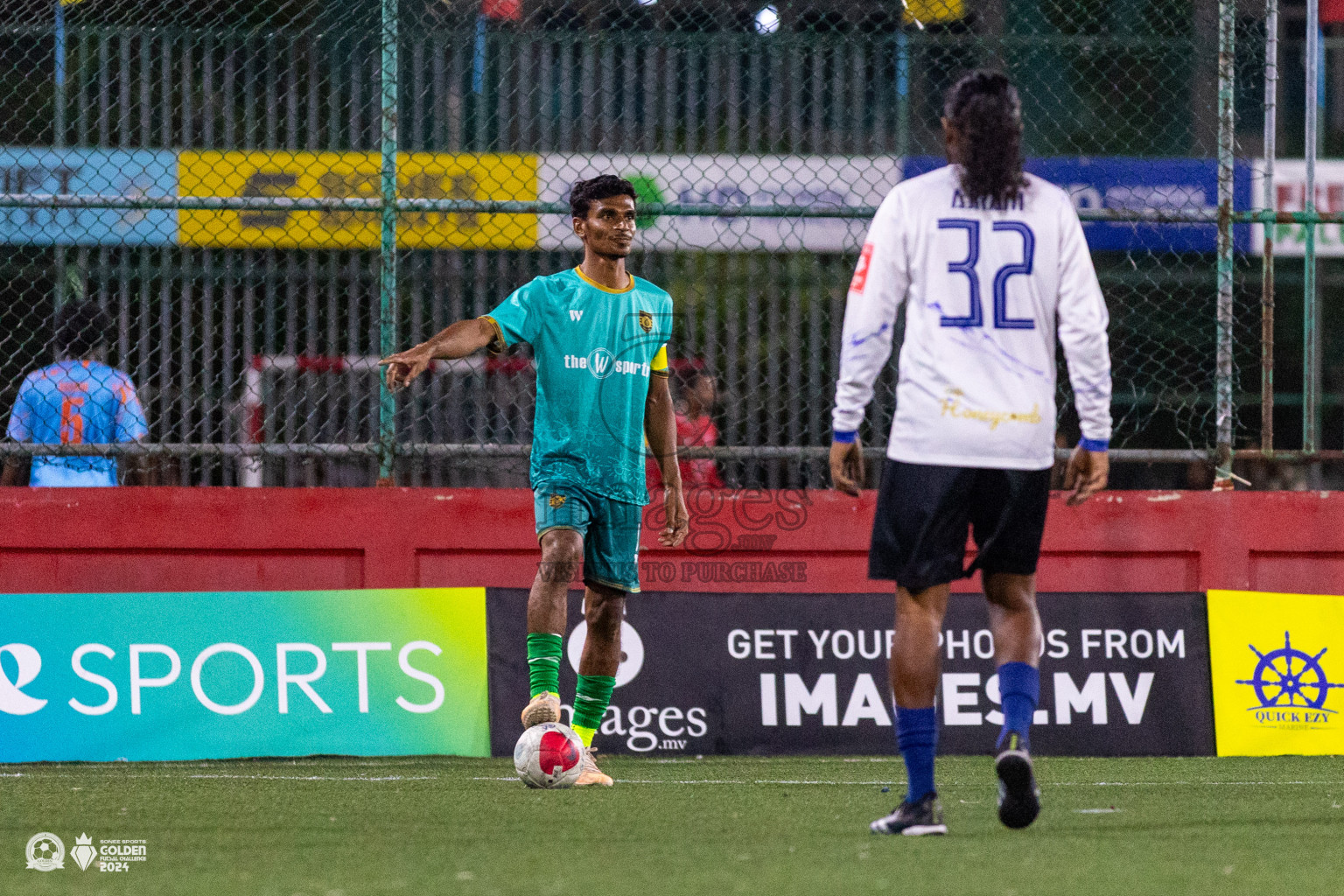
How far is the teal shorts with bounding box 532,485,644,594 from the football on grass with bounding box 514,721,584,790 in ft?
1.90

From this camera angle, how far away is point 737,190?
8.34 metres

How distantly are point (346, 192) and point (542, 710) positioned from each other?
3386 mm

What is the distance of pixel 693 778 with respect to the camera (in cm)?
639

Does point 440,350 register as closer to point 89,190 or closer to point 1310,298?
point 89,190

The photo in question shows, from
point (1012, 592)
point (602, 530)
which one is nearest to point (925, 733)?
point (1012, 592)

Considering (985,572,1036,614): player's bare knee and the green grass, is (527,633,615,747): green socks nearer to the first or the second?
the green grass

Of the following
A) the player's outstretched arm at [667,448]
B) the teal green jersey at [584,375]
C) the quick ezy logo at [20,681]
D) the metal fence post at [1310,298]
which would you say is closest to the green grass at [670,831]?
the quick ezy logo at [20,681]

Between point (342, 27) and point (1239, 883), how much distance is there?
601 centimetres

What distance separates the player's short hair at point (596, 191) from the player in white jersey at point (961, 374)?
5.94 feet

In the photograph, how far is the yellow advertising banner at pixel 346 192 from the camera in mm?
8125

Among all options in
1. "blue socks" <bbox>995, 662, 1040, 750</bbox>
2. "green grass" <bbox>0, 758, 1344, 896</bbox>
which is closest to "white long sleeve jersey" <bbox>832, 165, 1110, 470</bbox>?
"blue socks" <bbox>995, 662, 1040, 750</bbox>

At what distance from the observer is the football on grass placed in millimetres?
5738

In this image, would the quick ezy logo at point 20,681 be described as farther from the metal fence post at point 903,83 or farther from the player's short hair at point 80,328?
the metal fence post at point 903,83

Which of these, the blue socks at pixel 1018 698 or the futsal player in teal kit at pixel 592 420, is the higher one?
the futsal player in teal kit at pixel 592 420
